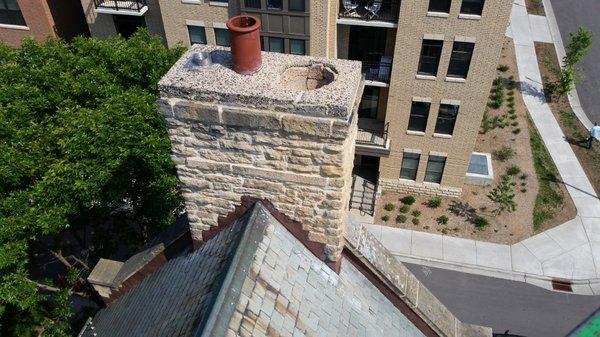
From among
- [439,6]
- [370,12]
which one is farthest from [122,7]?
[439,6]

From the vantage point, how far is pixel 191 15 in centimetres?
2205

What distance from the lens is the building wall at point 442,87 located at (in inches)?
763

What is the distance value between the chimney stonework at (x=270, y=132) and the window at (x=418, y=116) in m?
15.3

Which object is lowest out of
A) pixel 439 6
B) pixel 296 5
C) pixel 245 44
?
pixel 296 5

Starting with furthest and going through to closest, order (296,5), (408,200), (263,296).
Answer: (408,200) → (296,5) → (263,296)

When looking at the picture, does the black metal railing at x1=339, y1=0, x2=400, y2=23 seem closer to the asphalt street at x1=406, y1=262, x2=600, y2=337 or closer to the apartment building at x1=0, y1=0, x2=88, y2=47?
the asphalt street at x1=406, y1=262, x2=600, y2=337

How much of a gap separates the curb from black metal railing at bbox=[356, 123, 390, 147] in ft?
49.0

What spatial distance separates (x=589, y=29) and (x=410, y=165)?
25.5m

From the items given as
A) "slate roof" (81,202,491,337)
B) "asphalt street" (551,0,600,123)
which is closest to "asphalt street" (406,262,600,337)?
"slate roof" (81,202,491,337)

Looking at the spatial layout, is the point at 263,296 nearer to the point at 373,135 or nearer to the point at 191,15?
the point at 373,135

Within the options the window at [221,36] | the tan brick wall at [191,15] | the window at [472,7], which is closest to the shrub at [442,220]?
the window at [472,7]

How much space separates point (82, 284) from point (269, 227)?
13.5m

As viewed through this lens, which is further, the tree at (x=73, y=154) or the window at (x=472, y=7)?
the window at (x=472, y=7)

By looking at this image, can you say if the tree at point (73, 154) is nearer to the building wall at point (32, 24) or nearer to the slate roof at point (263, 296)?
the slate roof at point (263, 296)
